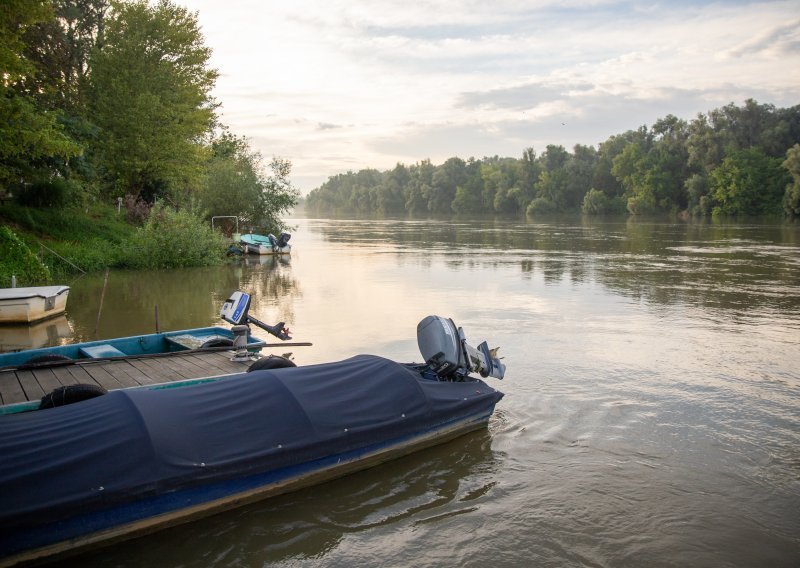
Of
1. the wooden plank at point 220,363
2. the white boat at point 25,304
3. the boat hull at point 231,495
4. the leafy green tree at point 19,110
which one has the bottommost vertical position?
the boat hull at point 231,495

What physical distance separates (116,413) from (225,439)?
44.4 inches

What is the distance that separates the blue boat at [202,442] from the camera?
19.1 feet

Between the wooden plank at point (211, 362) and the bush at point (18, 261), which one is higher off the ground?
the bush at point (18, 261)

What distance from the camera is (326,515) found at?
7234 mm

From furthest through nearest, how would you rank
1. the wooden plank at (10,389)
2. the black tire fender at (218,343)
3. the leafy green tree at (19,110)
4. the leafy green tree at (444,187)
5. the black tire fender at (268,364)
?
the leafy green tree at (444,187)
the leafy green tree at (19,110)
the black tire fender at (218,343)
the black tire fender at (268,364)
the wooden plank at (10,389)

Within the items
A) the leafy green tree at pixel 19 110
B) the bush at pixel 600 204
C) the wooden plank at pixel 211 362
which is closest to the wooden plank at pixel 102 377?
the wooden plank at pixel 211 362

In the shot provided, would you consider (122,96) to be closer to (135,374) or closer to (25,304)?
(25,304)

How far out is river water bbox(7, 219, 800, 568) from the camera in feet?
21.8

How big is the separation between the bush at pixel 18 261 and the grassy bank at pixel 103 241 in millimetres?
2216

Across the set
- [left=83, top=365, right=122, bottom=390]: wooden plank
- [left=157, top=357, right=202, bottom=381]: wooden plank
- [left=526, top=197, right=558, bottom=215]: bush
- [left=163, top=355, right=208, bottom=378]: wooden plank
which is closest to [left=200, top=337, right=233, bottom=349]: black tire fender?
[left=163, top=355, right=208, bottom=378]: wooden plank

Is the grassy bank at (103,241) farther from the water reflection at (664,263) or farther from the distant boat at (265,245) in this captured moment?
the water reflection at (664,263)

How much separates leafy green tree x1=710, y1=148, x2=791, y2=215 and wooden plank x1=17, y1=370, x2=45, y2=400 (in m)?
93.1

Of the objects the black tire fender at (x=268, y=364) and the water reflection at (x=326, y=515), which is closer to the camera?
the water reflection at (x=326, y=515)

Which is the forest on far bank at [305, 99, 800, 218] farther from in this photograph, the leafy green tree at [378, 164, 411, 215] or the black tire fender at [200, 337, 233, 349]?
the black tire fender at [200, 337, 233, 349]
